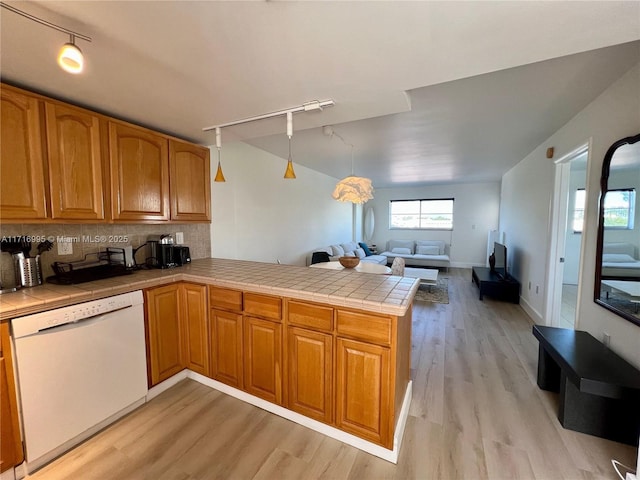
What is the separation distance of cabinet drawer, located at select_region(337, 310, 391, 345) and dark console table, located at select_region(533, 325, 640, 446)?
1.25 m

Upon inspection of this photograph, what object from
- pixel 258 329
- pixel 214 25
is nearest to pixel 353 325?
pixel 258 329

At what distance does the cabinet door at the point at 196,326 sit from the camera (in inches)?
83.0

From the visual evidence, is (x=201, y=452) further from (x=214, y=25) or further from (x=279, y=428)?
(x=214, y=25)

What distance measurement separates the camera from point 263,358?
1.86m

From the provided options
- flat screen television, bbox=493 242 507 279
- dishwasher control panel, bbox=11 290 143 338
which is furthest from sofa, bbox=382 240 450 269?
dishwasher control panel, bbox=11 290 143 338

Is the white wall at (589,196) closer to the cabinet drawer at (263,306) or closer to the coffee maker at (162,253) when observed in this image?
the cabinet drawer at (263,306)

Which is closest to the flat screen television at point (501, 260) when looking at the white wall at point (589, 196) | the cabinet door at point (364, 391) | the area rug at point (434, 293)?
the white wall at point (589, 196)

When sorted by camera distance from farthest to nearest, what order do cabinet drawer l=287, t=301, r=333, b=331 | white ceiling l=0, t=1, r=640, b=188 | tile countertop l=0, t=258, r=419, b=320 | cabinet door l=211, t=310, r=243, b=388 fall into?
1. cabinet door l=211, t=310, r=243, b=388
2. cabinet drawer l=287, t=301, r=333, b=331
3. tile countertop l=0, t=258, r=419, b=320
4. white ceiling l=0, t=1, r=640, b=188

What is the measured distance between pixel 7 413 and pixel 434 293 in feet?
17.3

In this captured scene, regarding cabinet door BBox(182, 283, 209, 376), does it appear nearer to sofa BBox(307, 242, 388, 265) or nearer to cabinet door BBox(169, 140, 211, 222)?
cabinet door BBox(169, 140, 211, 222)

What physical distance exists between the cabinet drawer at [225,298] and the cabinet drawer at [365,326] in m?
0.83

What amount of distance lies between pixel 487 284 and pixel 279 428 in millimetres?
4258

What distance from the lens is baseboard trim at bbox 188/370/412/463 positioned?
152 cm

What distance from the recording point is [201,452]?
157 cm
